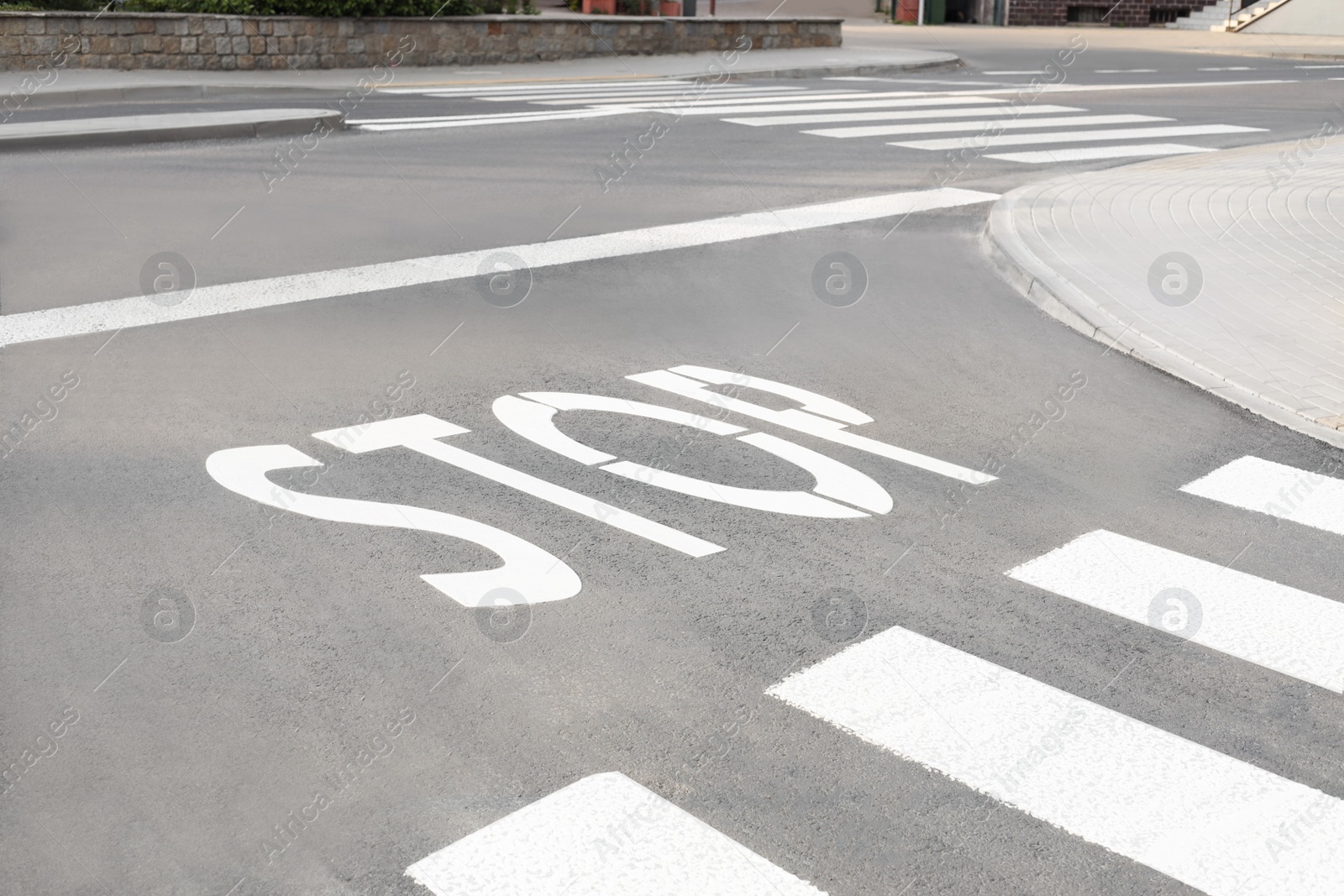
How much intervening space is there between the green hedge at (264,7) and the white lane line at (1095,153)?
36.0 ft

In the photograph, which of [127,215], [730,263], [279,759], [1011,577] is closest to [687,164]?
[730,263]

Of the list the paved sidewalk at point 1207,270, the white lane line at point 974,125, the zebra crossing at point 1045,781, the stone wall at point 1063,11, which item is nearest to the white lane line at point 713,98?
the white lane line at point 974,125

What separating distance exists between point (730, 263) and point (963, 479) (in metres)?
4.06

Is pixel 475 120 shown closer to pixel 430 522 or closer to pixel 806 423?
pixel 806 423

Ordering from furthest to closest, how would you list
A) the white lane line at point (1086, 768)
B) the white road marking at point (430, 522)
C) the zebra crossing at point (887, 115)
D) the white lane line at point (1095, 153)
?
1. the zebra crossing at point (887, 115)
2. the white lane line at point (1095, 153)
3. the white road marking at point (430, 522)
4. the white lane line at point (1086, 768)

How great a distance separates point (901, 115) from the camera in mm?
17297

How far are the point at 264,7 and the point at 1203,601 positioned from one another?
19.0 m

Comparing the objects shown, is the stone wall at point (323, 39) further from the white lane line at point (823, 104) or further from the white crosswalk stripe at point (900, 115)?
the white crosswalk stripe at point (900, 115)

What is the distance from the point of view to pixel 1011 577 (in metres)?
4.68

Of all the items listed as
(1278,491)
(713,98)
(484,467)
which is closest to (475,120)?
(713,98)

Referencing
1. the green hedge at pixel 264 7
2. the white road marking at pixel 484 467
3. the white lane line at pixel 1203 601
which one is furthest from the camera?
the green hedge at pixel 264 7

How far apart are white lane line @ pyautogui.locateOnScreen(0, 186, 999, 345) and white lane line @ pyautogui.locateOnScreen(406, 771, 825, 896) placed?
528 cm

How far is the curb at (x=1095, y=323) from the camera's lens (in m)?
6.48

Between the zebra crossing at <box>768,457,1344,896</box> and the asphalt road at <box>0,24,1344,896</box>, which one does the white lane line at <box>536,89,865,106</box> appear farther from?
the zebra crossing at <box>768,457,1344,896</box>
